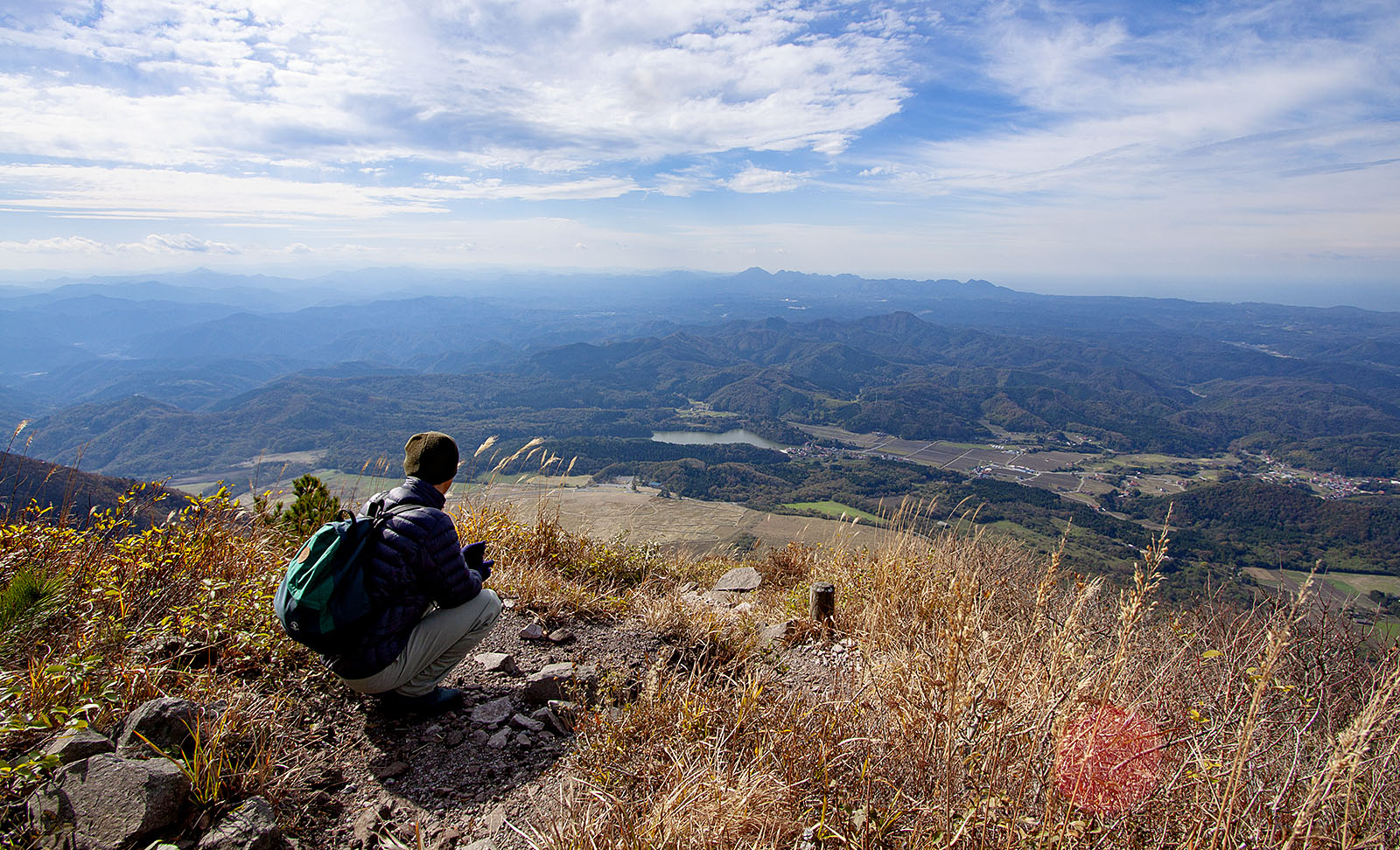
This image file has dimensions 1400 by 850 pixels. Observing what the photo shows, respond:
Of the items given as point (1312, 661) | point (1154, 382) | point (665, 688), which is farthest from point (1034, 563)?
point (1154, 382)

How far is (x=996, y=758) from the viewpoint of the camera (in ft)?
6.49

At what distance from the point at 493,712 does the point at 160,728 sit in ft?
4.87

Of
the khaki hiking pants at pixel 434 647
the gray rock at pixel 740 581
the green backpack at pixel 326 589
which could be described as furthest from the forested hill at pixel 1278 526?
the green backpack at pixel 326 589

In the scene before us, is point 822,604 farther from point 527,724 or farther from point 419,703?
point 419,703

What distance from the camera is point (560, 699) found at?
11.8ft

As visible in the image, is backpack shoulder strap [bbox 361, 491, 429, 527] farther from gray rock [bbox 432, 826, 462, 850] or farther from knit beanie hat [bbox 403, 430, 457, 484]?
gray rock [bbox 432, 826, 462, 850]

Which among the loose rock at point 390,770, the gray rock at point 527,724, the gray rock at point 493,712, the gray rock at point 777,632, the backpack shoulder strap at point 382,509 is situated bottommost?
the gray rock at point 777,632

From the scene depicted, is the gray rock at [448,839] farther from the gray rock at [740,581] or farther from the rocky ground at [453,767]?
the gray rock at [740,581]

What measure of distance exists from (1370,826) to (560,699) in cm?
375

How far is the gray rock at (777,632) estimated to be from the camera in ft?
16.1

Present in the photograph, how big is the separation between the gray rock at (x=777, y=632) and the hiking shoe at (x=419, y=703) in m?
2.47

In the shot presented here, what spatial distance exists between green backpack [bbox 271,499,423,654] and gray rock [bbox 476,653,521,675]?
121 cm

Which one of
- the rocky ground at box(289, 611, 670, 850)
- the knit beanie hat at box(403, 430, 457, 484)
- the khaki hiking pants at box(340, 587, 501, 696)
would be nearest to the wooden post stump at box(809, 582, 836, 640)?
the rocky ground at box(289, 611, 670, 850)

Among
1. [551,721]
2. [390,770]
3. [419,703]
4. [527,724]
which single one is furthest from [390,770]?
[551,721]
